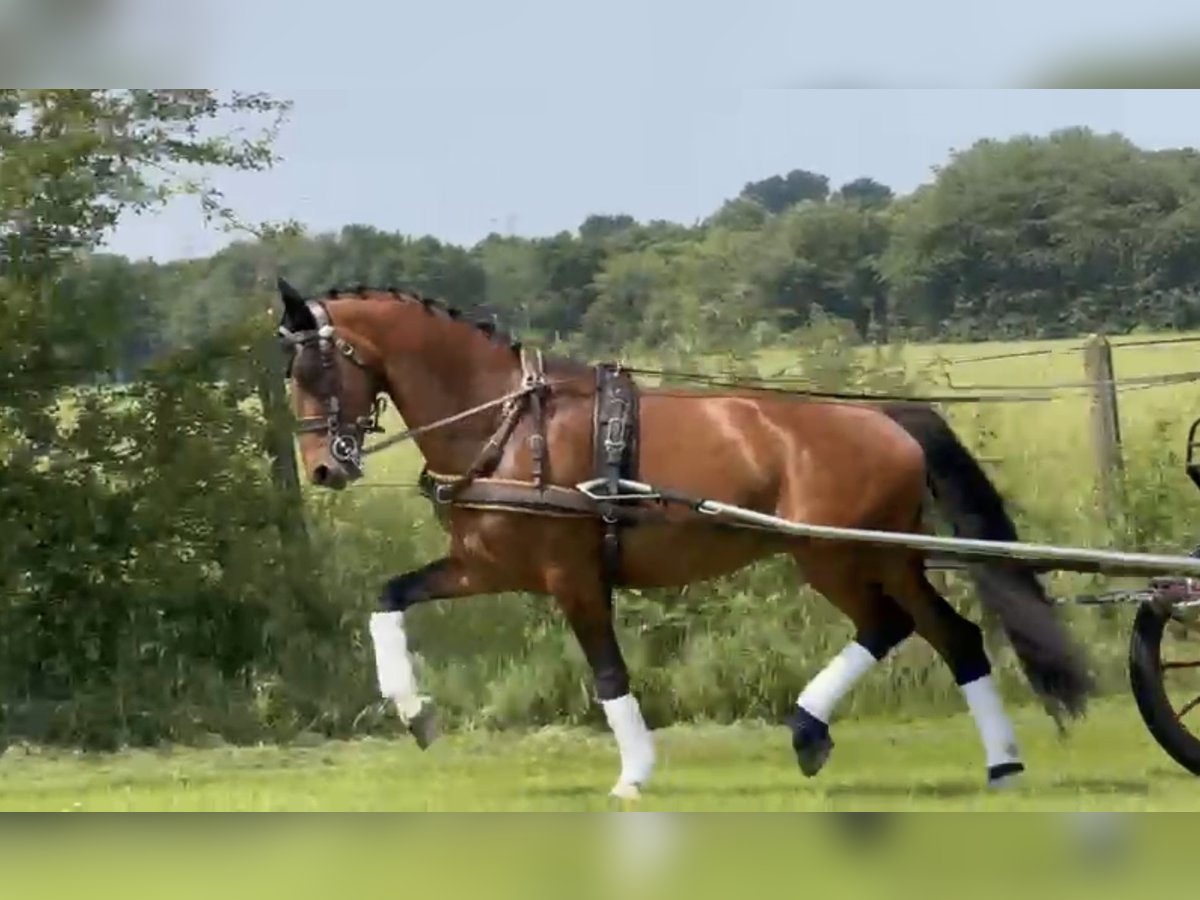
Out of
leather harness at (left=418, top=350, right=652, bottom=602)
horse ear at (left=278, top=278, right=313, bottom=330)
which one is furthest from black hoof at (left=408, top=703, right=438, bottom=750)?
horse ear at (left=278, top=278, right=313, bottom=330)

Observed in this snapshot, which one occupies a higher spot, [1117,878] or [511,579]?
[511,579]

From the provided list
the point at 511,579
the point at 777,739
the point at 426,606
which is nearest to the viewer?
the point at 511,579

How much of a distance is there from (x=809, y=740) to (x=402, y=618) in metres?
1.48

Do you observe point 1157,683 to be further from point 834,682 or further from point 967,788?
point 834,682

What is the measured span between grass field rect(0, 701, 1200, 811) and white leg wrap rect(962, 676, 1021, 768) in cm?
12

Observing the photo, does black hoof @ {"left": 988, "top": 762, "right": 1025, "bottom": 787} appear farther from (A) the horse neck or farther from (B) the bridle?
(A) the horse neck

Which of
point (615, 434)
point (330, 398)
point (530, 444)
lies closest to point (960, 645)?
point (615, 434)

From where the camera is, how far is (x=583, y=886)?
5594mm

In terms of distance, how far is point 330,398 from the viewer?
6418 millimetres

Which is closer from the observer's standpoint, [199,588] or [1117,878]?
[1117,878]
